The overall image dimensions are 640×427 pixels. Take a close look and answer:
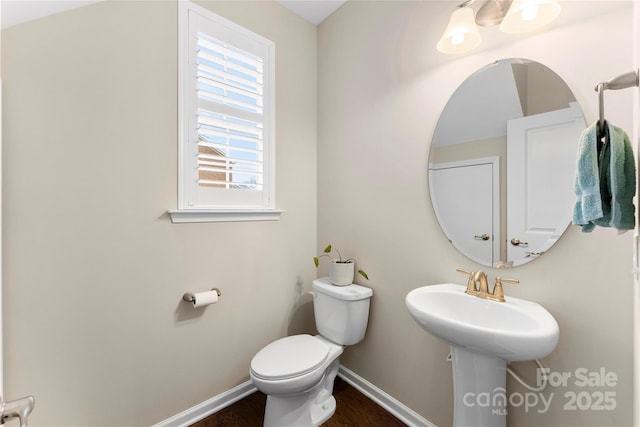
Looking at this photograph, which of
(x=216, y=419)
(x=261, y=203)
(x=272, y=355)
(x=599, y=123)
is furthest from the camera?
(x=261, y=203)

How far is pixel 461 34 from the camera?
1.22 meters

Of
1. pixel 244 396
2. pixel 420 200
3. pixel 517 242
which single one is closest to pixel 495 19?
pixel 420 200

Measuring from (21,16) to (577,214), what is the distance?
1.90m

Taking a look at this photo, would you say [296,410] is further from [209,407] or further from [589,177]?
[589,177]

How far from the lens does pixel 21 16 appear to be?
1008 mm

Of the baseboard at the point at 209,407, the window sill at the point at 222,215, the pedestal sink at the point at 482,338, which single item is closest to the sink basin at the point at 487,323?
the pedestal sink at the point at 482,338

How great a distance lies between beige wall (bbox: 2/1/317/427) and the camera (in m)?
1.13

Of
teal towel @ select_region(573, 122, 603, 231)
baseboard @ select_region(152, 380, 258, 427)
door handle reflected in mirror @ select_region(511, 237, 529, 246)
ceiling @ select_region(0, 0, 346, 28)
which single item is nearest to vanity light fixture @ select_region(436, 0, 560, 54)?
→ teal towel @ select_region(573, 122, 603, 231)

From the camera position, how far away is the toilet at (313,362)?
1.35 meters

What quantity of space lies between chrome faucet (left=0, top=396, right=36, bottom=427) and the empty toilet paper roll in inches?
38.7

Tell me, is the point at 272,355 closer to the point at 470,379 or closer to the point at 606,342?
the point at 470,379

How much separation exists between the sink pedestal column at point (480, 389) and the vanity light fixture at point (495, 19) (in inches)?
50.7

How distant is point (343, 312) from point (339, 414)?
0.58 metres

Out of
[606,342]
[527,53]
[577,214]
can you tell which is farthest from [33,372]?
[527,53]
